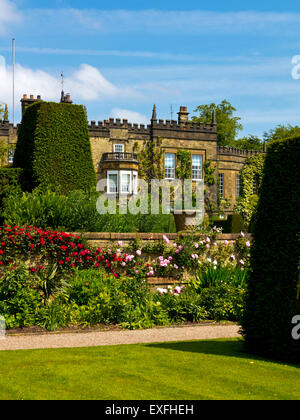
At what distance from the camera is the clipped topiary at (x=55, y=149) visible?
1494 cm

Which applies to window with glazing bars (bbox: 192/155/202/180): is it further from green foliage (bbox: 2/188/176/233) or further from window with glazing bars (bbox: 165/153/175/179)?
green foliage (bbox: 2/188/176/233)

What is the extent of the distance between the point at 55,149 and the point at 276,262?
9906 millimetres

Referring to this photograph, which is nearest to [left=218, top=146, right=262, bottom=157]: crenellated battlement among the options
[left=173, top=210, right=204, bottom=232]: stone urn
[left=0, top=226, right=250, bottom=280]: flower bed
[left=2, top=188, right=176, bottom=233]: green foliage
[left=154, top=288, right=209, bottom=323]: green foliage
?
[left=173, top=210, right=204, bottom=232]: stone urn

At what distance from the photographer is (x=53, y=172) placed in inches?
588

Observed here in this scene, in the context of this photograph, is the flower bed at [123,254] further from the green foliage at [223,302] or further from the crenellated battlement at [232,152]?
the crenellated battlement at [232,152]

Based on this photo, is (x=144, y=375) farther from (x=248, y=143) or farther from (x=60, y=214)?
(x=248, y=143)

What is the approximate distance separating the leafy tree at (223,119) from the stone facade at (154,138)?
10.2 m

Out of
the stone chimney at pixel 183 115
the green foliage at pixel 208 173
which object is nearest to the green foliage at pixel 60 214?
the green foliage at pixel 208 173

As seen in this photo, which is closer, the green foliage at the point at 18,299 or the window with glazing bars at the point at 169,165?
the green foliage at the point at 18,299

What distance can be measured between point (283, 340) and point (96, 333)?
3.79 meters

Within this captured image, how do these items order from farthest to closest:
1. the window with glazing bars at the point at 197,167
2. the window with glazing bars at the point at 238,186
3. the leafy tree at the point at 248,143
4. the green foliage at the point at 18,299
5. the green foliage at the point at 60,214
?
1. the leafy tree at the point at 248,143
2. the window with glazing bars at the point at 238,186
3. the window with glazing bars at the point at 197,167
4. the green foliage at the point at 60,214
5. the green foliage at the point at 18,299

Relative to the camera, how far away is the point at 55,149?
595 inches

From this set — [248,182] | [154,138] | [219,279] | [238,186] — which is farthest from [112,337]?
[248,182]
